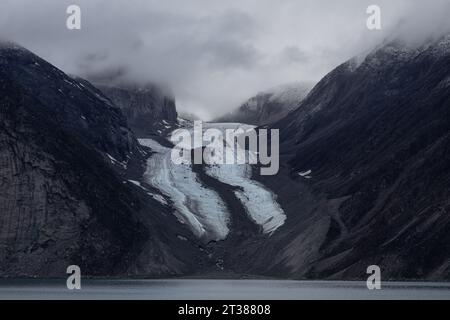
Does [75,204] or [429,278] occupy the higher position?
[75,204]

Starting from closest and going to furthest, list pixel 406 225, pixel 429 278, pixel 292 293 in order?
pixel 292 293 < pixel 429 278 < pixel 406 225

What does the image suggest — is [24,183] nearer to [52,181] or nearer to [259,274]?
[52,181]

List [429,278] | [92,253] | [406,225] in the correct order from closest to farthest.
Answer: [429,278]
[406,225]
[92,253]

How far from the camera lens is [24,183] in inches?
7490

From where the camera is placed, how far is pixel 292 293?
123m

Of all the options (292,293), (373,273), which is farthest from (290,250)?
(292,293)

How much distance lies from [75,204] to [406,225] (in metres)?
58.7
